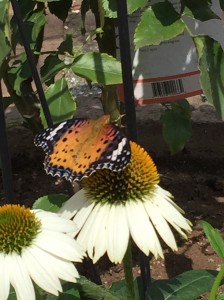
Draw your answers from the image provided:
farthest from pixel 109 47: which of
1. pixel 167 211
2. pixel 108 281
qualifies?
pixel 167 211

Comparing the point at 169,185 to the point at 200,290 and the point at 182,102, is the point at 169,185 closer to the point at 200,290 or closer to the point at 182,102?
the point at 182,102

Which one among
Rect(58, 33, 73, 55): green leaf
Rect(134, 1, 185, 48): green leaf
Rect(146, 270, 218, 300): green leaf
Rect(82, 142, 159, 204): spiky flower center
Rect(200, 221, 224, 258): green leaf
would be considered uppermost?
Rect(134, 1, 185, 48): green leaf

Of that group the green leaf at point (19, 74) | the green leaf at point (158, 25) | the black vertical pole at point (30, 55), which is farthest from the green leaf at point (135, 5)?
the green leaf at point (19, 74)

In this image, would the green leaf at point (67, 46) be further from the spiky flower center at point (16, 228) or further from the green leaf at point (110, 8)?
the spiky flower center at point (16, 228)

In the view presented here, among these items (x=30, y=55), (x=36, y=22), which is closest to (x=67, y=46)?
(x=36, y=22)

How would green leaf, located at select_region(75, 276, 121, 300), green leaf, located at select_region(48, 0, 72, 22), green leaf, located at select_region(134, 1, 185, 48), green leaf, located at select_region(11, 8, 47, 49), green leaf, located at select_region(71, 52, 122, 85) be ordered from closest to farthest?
1. green leaf, located at select_region(75, 276, 121, 300)
2. green leaf, located at select_region(134, 1, 185, 48)
3. green leaf, located at select_region(71, 52, 122, 85)
4. green leaf, located at select_region(11, 8, 47, 49)
5. green leaf, located at select_region(48, 0, 72, 22)

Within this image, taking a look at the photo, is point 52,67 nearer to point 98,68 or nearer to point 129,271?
point 98,68

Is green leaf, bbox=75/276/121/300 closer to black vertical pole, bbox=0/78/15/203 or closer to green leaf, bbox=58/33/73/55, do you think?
black vertical pole, bbox=0/78/15/203

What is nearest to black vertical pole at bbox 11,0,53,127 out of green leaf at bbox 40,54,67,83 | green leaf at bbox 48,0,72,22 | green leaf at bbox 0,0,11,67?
green leaf at bbox 0,0,11,67
